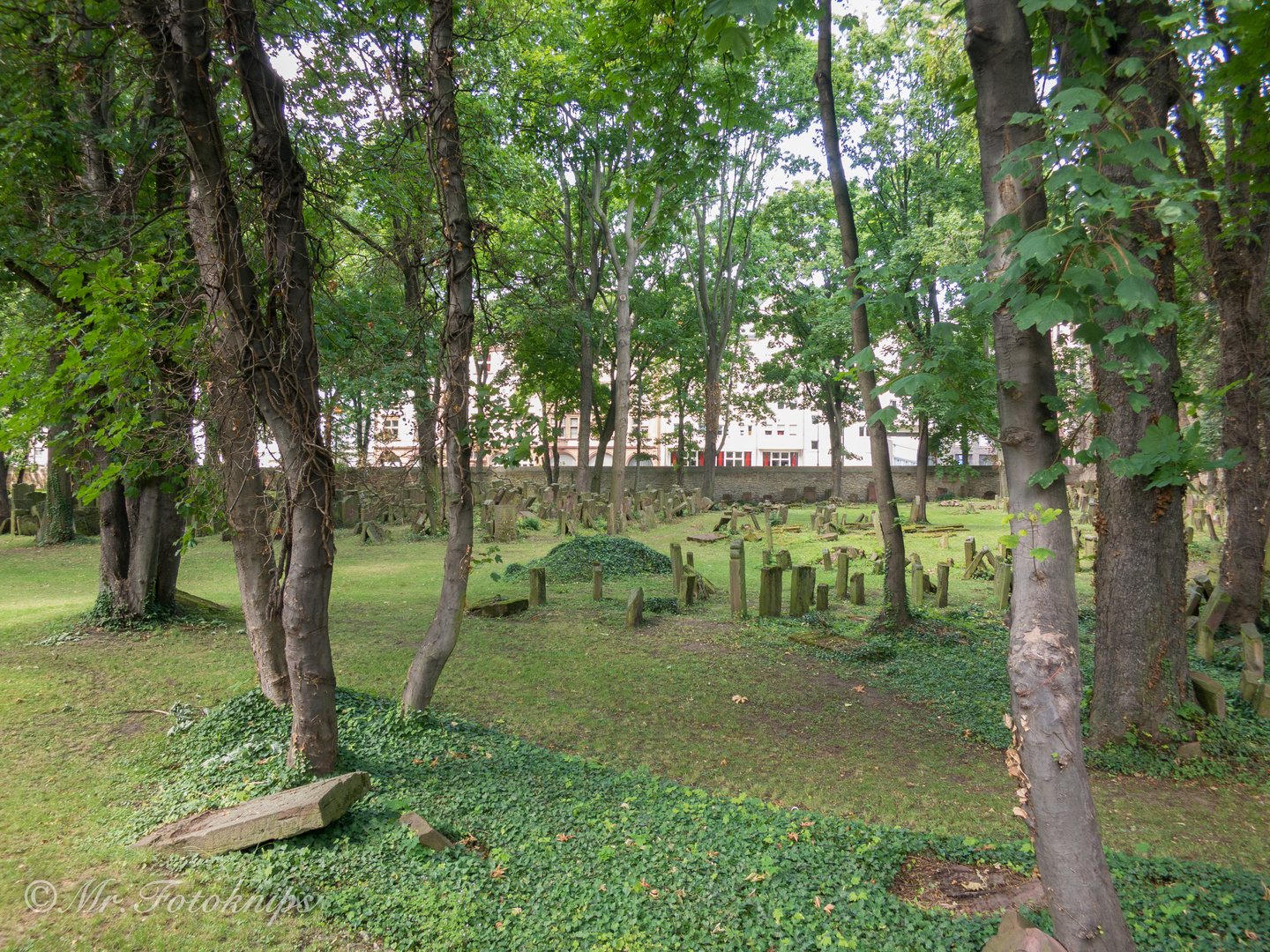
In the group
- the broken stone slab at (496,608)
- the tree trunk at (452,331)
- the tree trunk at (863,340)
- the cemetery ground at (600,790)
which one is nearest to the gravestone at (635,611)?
the cemetery ground at (600,790)

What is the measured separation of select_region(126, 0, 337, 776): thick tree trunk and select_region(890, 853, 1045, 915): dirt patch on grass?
11.8ft

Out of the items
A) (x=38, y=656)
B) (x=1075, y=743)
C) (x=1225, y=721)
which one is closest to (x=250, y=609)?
(x=38, y=656)

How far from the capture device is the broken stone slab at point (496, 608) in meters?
10.0

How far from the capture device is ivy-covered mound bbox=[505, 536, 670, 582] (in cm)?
1315

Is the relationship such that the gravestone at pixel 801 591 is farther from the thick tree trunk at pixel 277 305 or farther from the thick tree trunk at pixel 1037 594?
the thick tree trunk at pixel 1037 594

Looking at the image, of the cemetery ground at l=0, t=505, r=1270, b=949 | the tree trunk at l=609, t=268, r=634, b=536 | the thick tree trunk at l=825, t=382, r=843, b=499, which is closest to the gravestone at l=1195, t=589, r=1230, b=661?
the cemetery ground at l=0, t=505, r=1270, b=949

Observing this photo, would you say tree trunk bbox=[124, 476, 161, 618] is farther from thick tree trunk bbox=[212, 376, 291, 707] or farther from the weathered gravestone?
the weathered gravestone

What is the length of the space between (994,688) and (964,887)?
388cm

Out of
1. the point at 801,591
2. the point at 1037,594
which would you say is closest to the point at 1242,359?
the point at 801,591

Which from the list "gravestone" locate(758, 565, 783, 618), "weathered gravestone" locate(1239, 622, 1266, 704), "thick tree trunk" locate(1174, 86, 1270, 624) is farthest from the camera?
"gravestone" locate(758, 565, 783, 618)

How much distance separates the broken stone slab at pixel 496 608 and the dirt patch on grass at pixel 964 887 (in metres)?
7.15

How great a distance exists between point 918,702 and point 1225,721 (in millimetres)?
2304

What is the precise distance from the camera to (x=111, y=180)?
8.03m

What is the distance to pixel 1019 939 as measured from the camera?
268 cm
